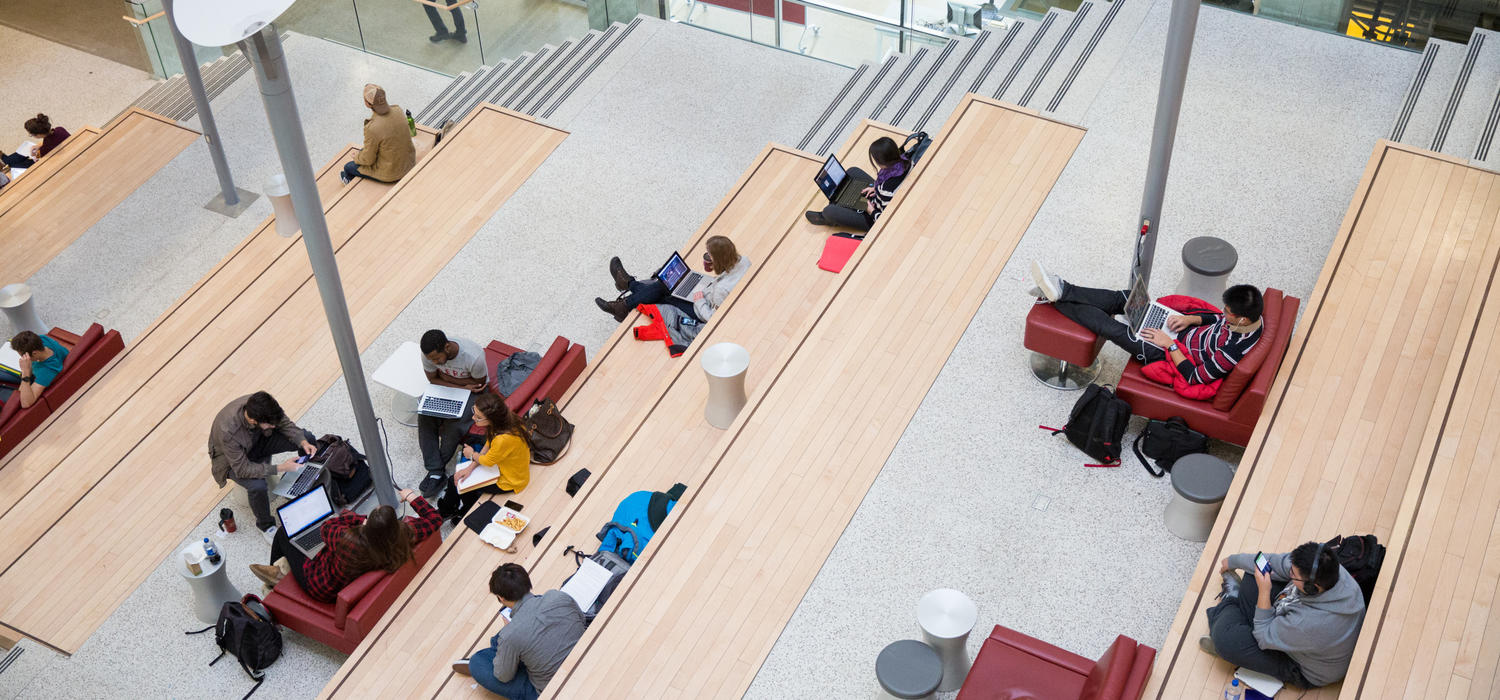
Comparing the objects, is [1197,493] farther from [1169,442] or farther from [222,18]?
[222,18]

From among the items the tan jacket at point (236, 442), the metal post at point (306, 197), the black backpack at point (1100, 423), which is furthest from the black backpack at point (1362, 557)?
the tan jacket at point (236, 442)

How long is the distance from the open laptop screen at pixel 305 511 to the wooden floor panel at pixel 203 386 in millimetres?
1071

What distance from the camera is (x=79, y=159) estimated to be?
11742mm

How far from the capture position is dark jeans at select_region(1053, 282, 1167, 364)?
6488 mm

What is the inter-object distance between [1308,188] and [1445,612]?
3.58 metres

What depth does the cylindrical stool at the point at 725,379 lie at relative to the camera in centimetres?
703

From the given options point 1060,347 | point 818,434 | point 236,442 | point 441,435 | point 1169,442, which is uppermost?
point 1060,347

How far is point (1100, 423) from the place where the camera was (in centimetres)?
645

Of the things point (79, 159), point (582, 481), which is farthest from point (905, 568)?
point (79, 159)

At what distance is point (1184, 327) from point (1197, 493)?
0.99 meters

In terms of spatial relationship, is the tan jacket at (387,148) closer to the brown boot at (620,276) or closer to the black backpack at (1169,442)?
the brown boot at (620,276)

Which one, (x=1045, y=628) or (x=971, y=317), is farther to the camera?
(x=971, y=317)

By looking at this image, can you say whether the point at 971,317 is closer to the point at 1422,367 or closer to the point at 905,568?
the point at 905,568

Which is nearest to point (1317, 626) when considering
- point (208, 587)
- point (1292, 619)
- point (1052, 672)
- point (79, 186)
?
point (1292, 619)
